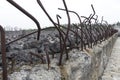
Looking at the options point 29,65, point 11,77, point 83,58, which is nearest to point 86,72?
point 83,58

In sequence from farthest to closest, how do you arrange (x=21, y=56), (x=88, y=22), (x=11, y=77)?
(x=88, y=22)
(x=21, y=56)
(x=11, y=77)

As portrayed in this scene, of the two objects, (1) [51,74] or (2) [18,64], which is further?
(2) [18,64]

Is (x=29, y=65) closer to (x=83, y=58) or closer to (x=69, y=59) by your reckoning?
(x=69, y=59)

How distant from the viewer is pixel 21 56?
2.64 metres

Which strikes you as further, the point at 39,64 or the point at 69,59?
the point at 69,59

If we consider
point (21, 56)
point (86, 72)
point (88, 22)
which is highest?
point (88, 22)

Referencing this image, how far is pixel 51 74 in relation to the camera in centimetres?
224

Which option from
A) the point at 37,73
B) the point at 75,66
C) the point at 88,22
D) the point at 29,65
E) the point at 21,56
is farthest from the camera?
the point at 88,22

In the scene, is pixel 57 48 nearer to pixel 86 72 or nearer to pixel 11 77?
pixel 86 72

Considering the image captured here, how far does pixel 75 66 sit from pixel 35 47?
641 millimetres

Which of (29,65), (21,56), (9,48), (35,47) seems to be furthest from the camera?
(35,47)

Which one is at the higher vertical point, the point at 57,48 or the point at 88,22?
the point at 88,22

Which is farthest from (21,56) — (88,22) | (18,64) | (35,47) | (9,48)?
(88,22)

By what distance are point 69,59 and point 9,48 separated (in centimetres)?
59
